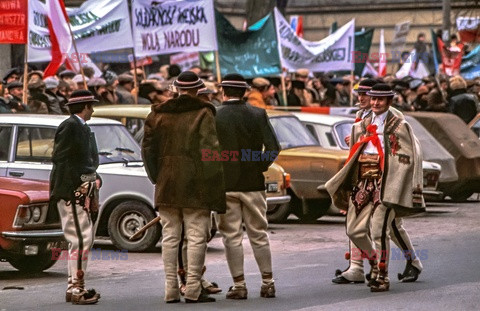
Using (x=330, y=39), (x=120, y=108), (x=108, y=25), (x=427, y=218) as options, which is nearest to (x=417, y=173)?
(x=120, y=108)

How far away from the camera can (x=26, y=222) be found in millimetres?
12680

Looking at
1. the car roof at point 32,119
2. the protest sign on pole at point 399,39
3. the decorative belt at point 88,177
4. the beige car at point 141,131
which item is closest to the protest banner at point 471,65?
the protest sign on pole at point 399,39

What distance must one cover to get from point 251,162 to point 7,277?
3211mm

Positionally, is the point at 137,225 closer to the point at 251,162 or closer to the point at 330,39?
the point at 251,162

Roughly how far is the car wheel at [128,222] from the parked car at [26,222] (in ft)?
7.66

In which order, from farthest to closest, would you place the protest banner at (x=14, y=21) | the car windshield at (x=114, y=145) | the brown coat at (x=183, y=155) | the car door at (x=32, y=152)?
the protest banner at (x=14, y=21) < the car windshield at (x=114, y=145) < the car door at (x=32, y=152) < the brown coat at (x=183, y=155)

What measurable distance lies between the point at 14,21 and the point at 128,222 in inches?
192

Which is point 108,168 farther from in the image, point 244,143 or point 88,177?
point 244,143

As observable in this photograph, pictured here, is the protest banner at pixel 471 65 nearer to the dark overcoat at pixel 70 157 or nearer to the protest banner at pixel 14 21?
the protest banner at pixel 14 21

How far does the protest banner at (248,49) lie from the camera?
2384 centimetres

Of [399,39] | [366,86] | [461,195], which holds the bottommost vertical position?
[461,195]

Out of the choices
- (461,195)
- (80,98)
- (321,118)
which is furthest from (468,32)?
(80,98)

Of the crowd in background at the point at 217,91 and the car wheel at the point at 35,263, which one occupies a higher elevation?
the crowd in background at the point at 217,91

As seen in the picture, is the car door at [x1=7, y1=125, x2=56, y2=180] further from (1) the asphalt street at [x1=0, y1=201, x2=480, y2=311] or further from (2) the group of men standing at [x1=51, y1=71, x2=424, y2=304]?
(2) the group of men standing at [x1=51, y1=71, x2=424, y2=304]
